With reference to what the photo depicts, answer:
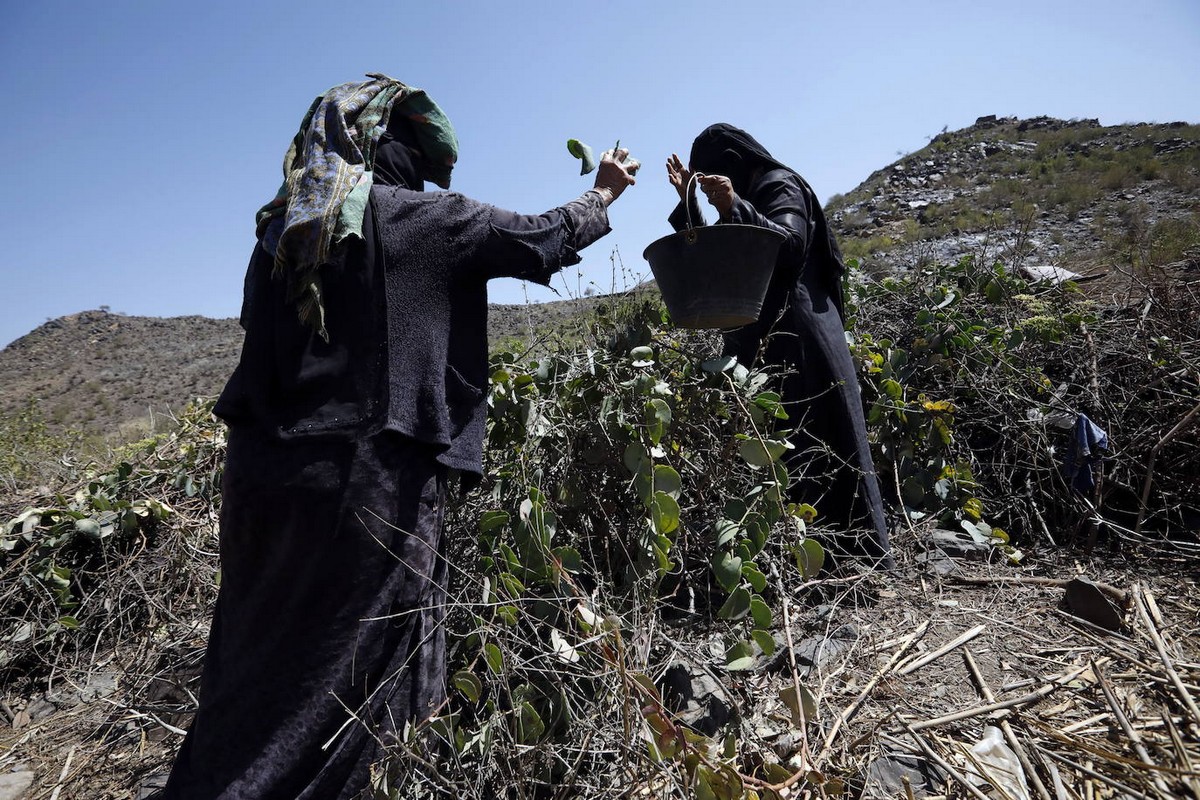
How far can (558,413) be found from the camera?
2357mm

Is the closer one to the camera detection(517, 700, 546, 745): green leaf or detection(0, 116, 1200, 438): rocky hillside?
detection(517, 700, 546, 745): green leaf

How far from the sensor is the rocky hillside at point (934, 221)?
16.0m

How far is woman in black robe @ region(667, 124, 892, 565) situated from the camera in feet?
8.71

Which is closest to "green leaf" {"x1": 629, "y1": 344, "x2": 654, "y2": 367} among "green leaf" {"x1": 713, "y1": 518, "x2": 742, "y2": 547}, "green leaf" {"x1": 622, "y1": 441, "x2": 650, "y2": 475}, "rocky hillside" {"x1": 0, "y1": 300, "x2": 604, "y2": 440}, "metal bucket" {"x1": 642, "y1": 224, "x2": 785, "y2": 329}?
"metal bucket" {"x1": 642, "y1": 224, "x2": 785, "y2": 329}

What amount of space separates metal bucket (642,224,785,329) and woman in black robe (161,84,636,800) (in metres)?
0.57

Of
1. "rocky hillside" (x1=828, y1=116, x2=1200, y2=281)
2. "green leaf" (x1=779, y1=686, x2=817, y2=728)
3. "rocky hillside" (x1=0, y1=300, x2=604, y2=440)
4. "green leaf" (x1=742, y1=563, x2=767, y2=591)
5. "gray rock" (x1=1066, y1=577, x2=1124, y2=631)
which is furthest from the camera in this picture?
"rocky hillside" (x1=0, y1=300, x2=604, y2=440)

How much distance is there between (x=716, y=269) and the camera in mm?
2035

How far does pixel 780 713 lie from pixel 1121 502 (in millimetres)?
2758

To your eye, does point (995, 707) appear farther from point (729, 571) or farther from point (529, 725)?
point (529, 725)

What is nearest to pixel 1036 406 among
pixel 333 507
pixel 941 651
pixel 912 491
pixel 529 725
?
pixel 912 491

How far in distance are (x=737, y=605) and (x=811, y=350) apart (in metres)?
1.24

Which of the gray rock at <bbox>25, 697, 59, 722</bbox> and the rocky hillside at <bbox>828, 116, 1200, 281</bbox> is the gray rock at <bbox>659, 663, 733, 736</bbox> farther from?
the rocky hillside at <bbox>828, 116, 1200, 281</bbox>

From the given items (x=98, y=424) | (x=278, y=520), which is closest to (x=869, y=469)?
(x=278, y=520)

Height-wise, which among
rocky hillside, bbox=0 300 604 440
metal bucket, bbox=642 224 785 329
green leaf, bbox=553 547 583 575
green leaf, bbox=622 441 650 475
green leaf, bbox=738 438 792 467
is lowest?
green leaf, bbox=553 547 583 575
